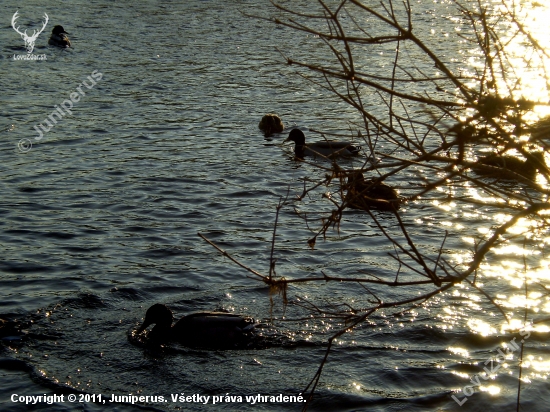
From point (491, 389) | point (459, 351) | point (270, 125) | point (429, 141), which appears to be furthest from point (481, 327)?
point (270, 125)

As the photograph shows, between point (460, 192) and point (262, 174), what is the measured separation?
282 centimetres

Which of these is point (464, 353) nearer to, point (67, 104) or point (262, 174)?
point (262, 174)

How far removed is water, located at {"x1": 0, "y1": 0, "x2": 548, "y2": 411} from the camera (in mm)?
6250

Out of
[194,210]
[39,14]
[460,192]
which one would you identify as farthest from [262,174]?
[39,14]

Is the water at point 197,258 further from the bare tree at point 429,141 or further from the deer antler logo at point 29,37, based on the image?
the deer antler logo at point 29,37

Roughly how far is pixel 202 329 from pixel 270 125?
7.62 meters

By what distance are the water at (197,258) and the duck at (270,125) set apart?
24 centimetres

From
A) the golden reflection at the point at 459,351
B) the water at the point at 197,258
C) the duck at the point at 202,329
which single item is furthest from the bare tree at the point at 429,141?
the duck at the point at 202,329

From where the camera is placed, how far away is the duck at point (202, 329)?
21.7ft

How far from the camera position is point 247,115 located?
15.0 m

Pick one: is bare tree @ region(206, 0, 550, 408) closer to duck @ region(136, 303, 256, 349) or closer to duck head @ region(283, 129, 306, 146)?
duck @ region(136, 303, 256, 349)

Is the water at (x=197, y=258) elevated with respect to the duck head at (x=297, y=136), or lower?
lower

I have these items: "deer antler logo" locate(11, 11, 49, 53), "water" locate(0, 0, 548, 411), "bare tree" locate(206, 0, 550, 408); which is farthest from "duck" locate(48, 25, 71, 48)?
"bare tree" locate(206, 0, 550, 408)

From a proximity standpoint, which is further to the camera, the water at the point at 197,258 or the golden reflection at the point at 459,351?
the golden reflection at the point at 459,351
